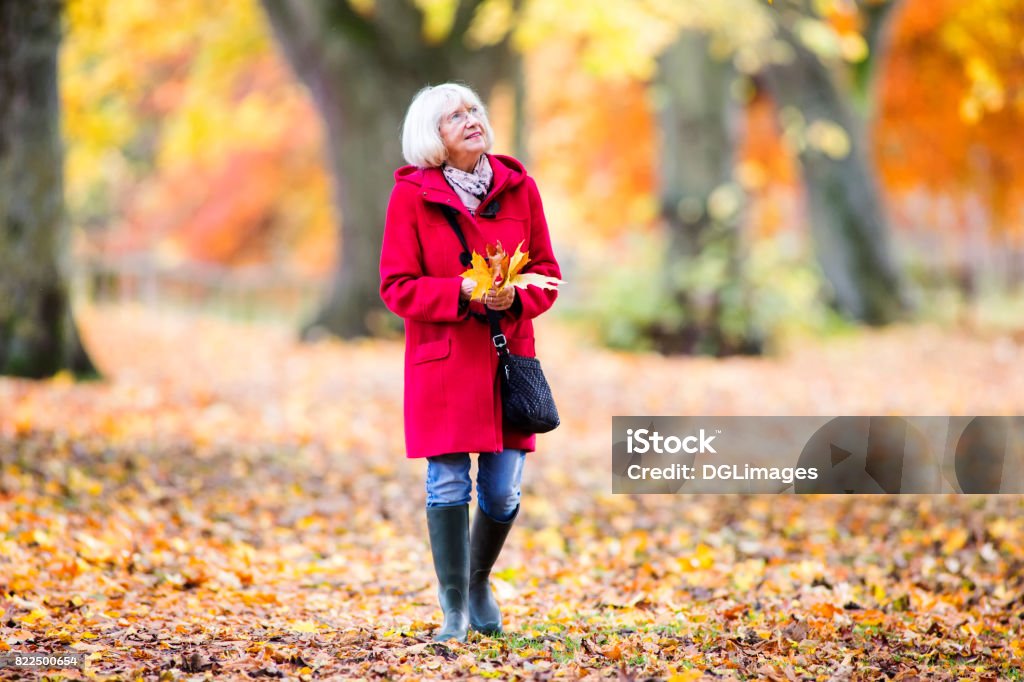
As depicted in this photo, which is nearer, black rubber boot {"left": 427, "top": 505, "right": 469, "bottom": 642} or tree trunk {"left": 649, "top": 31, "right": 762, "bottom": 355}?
black rubber boot {"left": 427, "top": 505, "right": 469, "bottom": 642}

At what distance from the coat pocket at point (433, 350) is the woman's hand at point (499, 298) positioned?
0.21 meters

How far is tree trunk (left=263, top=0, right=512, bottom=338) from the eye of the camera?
14289 millimetres

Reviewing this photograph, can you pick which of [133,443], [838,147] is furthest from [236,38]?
[133,443]

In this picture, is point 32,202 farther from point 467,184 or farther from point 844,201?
point 844,201

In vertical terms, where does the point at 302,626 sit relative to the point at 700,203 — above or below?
below

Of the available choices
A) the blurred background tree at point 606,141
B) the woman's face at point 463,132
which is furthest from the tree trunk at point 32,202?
the woman's face at point 463,132

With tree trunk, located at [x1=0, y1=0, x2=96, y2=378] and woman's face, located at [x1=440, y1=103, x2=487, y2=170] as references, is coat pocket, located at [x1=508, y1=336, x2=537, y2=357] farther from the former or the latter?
tree trunk, located at [x1=0, y1=0, x2=96, y2=378]

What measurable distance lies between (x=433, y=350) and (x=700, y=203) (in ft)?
37.7

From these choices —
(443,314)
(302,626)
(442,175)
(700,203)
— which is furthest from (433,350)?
(700,203)

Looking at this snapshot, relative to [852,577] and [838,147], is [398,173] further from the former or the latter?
[838,147]

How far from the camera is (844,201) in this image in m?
20.1

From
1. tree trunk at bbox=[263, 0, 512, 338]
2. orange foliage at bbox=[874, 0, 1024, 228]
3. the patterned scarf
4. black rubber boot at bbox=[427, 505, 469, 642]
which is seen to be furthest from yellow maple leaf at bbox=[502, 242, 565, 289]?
orange foliage at bbox=[874, 0, 1024, 228]

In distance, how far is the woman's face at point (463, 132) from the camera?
164 inches

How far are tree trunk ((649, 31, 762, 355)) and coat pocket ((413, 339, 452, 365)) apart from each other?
1109 cm
